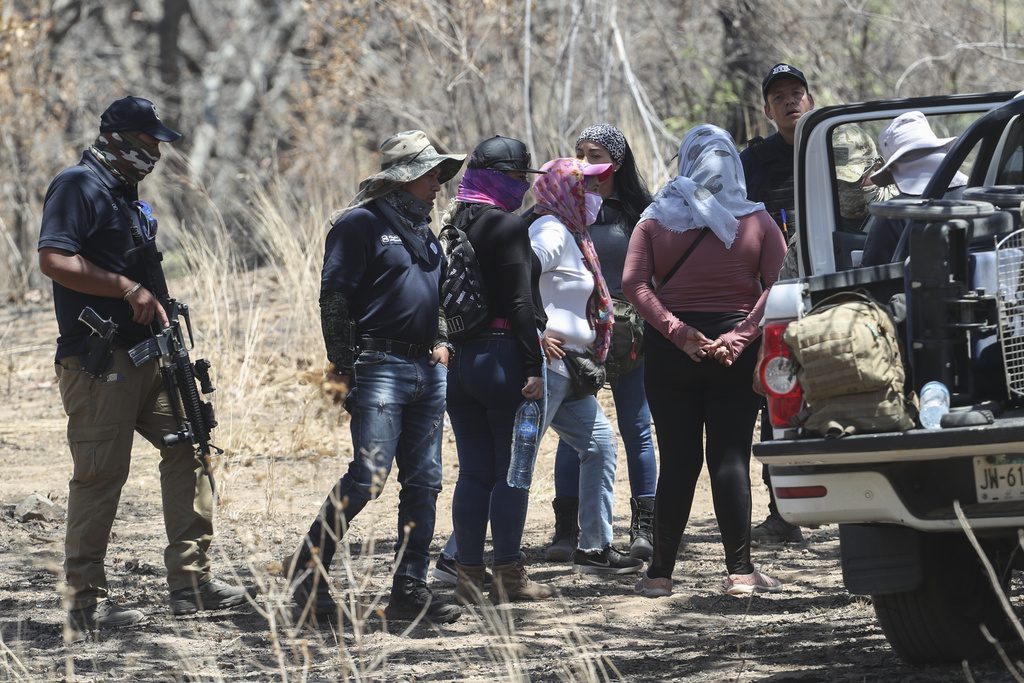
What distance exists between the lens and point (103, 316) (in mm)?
5492

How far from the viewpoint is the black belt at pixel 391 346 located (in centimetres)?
533

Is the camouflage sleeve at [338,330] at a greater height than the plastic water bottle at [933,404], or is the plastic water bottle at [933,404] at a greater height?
the camouflage sleeve at [338,330]

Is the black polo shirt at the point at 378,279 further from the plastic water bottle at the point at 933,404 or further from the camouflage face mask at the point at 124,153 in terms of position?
the plastic water bottle at the point at 933,404

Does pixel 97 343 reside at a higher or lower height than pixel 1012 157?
lower

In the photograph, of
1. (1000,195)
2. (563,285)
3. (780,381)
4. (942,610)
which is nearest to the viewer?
(780,381)

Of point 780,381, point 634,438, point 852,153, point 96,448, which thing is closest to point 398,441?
point 96,448

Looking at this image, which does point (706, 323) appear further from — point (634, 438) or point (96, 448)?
point (96, 448)

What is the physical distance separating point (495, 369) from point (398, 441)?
449mm

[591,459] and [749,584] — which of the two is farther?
[591,459]

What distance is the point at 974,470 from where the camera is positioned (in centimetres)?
405

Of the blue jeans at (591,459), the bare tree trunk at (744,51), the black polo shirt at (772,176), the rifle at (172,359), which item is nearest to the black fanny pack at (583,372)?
the blue jeans at (591,459)

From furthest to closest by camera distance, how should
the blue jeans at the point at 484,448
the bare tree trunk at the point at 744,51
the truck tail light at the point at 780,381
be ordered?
the bare tree trunk at the point at 744,51, the blue jeans at the point at 484,448, the truck tail light at the point at 780,381

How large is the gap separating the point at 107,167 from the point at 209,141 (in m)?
15.7

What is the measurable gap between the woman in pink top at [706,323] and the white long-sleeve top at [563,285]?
1.02 feet
